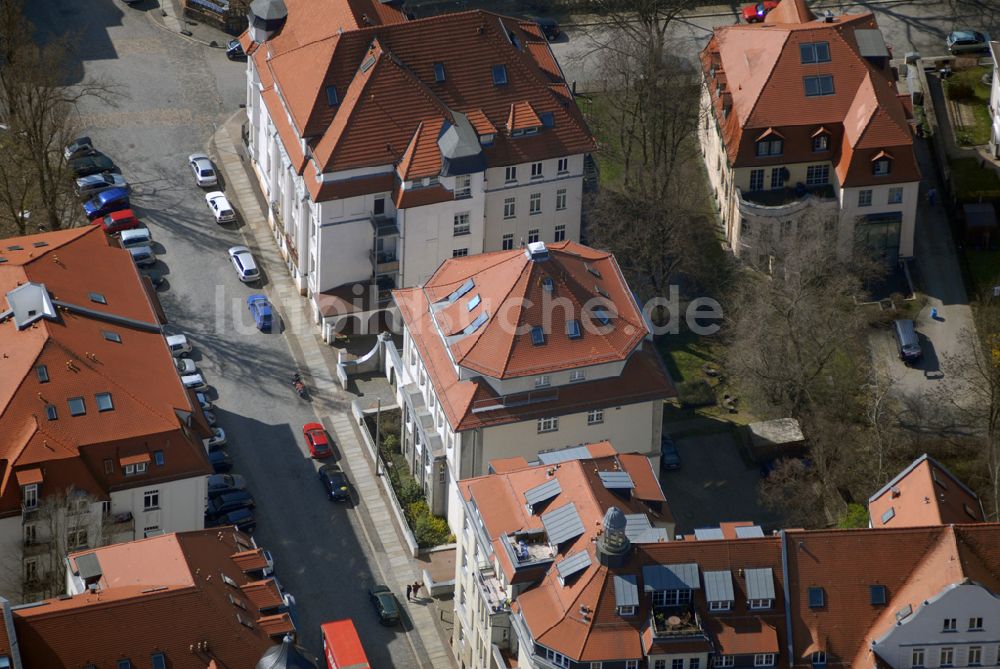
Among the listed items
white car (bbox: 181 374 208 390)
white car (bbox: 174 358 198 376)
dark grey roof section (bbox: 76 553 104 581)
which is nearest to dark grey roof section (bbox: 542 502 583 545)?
dark grey roof section (bbox: 76 553 104 581)

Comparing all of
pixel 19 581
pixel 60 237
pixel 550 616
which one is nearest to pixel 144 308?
pixel 60 237

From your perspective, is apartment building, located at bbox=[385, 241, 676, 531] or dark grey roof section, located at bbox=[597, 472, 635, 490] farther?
apartment building, located at bbox=[385, 241, 676, 531]

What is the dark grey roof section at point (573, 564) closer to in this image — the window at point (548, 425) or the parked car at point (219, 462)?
the window at point (548, 425)

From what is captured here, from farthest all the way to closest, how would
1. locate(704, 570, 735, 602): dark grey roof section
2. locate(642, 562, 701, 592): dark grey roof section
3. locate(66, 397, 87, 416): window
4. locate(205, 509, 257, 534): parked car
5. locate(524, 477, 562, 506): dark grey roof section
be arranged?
locate(205, 509, 257, 534): parked car, locate(66, 397, 87, 416): window, locate(524, 477, 562, 506): dark grey roof section, locate(704, 570, 735, 602): dark grey roof section, locate(642, 562, 701, 592): dark grey roof section

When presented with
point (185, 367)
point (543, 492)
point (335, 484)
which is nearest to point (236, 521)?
point (335, 484)

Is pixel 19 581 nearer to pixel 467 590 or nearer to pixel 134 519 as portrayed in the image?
pixel 134 519

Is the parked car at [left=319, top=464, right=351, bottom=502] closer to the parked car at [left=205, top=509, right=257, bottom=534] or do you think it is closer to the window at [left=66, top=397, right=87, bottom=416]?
the parked car at [left=205, top=509, right=257, bottom=534]
